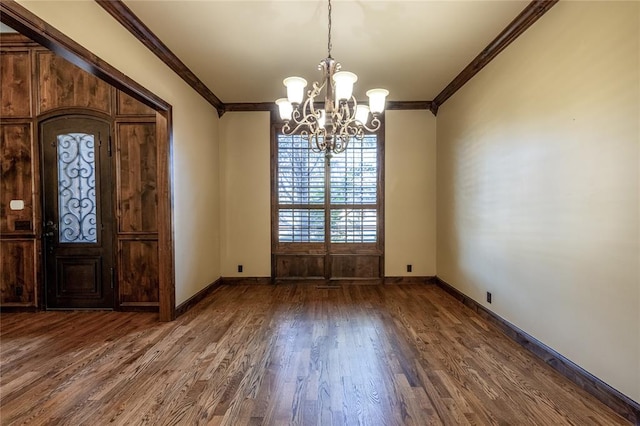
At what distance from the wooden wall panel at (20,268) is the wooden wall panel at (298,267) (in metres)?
3.13

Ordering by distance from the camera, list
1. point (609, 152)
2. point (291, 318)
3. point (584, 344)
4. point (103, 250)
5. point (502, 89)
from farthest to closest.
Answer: point (103, 250), point (291, 318), point (502, 89), point (584, 344), point (609, 152)

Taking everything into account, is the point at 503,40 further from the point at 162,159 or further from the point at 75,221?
the point at 75,221

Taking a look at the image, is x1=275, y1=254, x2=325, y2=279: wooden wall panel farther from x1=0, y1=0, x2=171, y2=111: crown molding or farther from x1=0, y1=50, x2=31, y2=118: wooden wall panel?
x1=0, y1=50, x2=31, y2=118: wooden wall panel

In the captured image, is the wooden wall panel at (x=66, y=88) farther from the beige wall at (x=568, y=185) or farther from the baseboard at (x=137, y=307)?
the beige wall at (x=568, y=185)

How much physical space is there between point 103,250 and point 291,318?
2.50 metres

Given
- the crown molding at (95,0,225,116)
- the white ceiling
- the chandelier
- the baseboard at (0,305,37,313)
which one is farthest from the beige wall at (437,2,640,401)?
the baseboard at (0,305,37,313)

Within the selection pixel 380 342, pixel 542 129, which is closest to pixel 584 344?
pixel 380 342

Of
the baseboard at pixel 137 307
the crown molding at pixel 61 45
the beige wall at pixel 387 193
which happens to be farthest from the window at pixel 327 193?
the crown molding at pixel 61 45

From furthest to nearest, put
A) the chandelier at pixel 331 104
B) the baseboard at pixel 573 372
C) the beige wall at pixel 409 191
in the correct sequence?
the beige wall at pixel 409 191 < the chandelier at pixel 331 104 < the baseboard at pixel 573 372

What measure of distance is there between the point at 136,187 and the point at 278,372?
2840 millimetres

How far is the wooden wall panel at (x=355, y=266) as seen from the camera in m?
4.96

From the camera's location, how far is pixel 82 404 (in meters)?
1.91

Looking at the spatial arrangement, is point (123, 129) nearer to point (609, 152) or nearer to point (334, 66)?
point (334, 66)

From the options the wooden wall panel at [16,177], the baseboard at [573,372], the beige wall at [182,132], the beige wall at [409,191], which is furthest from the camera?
the beige wall at [409,191]
